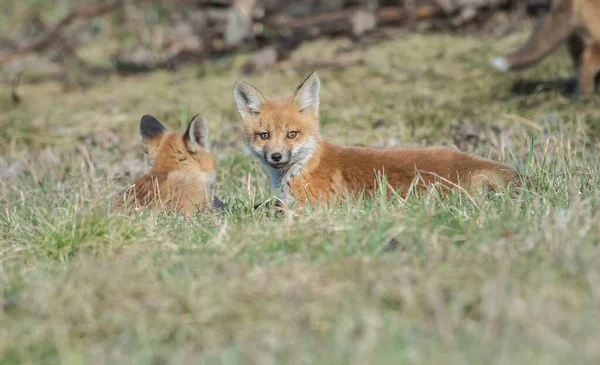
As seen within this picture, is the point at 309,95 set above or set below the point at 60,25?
below

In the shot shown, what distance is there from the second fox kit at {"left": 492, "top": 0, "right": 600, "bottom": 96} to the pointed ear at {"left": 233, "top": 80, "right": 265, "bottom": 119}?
11.5 feet

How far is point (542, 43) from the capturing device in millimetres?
8625

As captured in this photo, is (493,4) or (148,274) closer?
(148,274)

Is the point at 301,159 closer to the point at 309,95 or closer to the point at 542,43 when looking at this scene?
the point at 309,95

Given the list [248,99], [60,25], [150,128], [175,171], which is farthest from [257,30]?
[248,99]

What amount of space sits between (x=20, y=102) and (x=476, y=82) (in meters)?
5.95

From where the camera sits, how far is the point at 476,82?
968 centimetres

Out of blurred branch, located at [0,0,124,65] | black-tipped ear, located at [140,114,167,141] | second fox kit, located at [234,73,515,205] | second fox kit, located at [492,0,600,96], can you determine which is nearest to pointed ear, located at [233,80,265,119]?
second fox kit, located at [234,73,515,205]

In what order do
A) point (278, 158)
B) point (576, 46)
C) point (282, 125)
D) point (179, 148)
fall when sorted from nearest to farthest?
point (278, 158) < point (282, 125) < point (179, 148) < point (576, 46)

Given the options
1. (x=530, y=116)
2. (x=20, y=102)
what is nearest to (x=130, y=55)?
(x=20, y=102)

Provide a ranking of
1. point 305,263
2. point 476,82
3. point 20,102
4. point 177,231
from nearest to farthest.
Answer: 1. point 305,263
2. point 177,231
3. point 476,82
4. point 20,102

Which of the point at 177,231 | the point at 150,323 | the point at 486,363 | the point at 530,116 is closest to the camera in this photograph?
the point at 486,363

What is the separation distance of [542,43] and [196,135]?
13.1 feet

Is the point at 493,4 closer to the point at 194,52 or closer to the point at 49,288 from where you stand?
the point at 194,52
